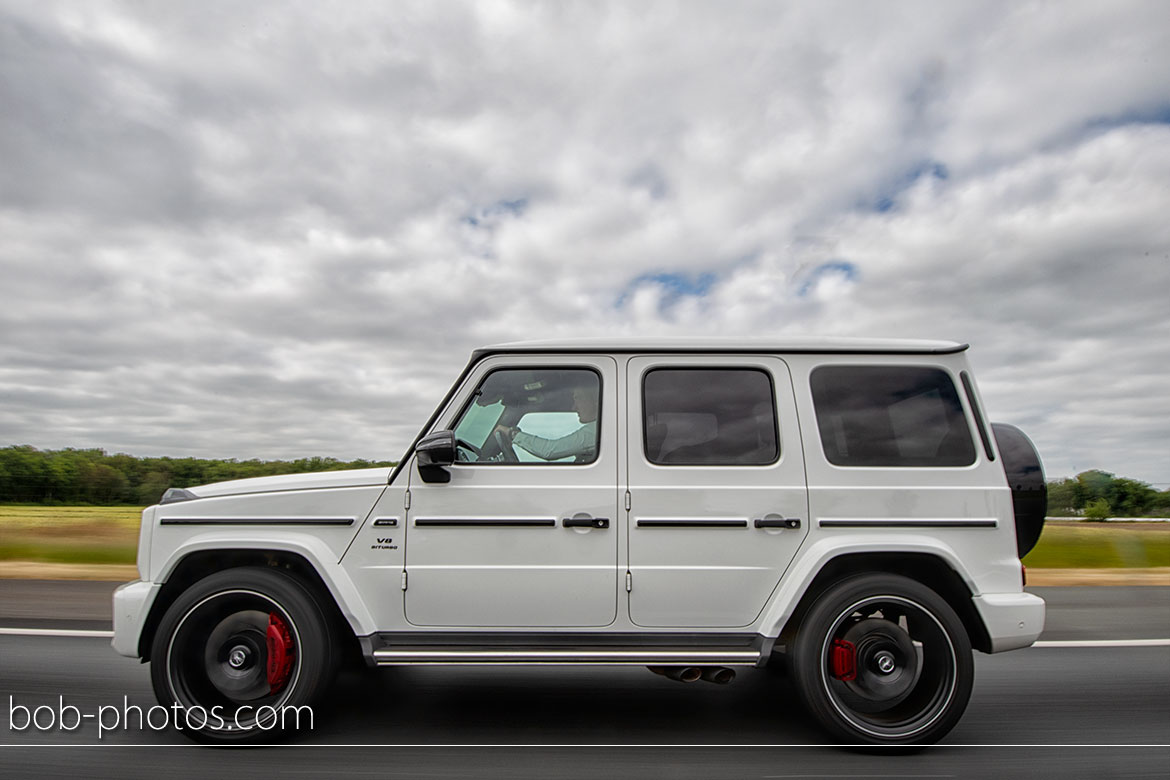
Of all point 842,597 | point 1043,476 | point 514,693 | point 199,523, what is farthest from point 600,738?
point 1043,476

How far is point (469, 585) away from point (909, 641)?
2274 mm

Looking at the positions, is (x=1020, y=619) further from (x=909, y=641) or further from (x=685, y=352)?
(x=685, y=352)

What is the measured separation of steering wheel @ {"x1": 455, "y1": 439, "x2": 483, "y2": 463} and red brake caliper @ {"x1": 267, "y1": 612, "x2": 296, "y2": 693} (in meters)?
1.22

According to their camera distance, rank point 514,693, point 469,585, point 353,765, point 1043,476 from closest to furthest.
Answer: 1. point 353,765
2. point 469,585
3. point 1043,476
4. point 514,693

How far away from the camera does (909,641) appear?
386 cm

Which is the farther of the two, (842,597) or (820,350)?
(820,350)

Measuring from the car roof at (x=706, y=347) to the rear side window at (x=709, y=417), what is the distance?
12 centimetres

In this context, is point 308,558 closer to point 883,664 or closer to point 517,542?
point 517,542

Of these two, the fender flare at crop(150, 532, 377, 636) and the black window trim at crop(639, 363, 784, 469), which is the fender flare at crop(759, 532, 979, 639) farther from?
the fender flare at crop(150, 532, 377, 636)

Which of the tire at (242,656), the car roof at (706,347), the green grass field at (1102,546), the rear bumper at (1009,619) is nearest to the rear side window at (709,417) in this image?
the car roof at (706,347)

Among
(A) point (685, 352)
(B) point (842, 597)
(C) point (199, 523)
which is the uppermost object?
(A) point (685, 352)

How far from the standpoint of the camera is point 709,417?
4.07m

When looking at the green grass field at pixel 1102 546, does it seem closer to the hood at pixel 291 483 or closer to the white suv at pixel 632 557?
the white suv at pixel 632 557

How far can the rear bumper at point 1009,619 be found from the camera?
378 cm
